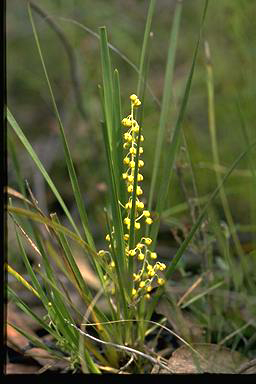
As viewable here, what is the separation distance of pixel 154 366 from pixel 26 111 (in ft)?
4.90

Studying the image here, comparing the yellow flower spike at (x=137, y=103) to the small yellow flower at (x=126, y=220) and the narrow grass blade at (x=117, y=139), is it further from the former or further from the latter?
the small yellow flower at (x=126, y=220)

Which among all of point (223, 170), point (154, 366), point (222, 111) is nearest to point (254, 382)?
point (154, 366)

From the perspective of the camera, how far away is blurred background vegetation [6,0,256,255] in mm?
1834

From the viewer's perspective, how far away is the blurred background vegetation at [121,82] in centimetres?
183

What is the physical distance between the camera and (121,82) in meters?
2.17

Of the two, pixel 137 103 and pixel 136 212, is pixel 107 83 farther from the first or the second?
pixel 136 212

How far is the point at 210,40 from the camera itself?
6.88 feet

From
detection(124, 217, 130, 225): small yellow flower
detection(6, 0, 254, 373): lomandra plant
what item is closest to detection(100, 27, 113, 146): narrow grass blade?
detection(6, 0, 254, 373): lomandra plant

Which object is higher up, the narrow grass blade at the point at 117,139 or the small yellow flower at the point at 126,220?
the narrow grass blade at the point at 117,139

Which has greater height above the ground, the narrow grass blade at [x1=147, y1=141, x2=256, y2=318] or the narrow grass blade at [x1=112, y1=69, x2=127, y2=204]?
the narrow grass blade at [x1=112, y1=69, x2=127, y2=204]

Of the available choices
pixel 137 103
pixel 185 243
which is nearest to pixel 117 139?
pixel 137 103

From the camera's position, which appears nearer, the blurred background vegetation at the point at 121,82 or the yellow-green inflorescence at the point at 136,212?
the yellow-green inflorescence at the point at 136,212

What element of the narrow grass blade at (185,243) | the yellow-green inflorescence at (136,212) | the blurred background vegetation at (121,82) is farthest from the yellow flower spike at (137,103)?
the blurred background vegetation at (121,82)

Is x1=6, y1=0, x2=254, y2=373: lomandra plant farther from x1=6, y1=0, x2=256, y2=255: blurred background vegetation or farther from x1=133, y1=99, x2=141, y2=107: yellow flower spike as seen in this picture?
x1=6, y1=0, x2=256, y2=255: blurred background vegetation
